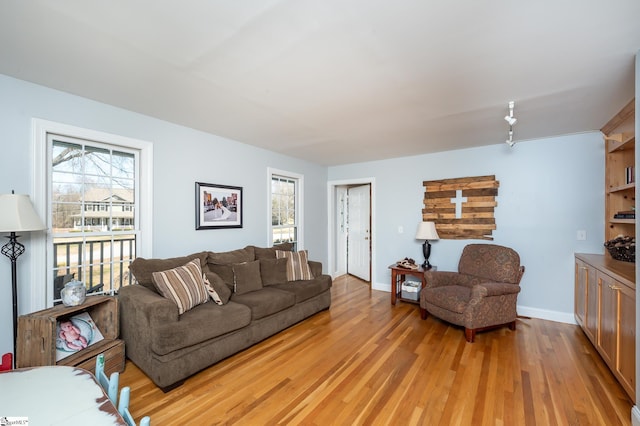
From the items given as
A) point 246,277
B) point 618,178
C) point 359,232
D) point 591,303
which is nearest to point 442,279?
point 591,303

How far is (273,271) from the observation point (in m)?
3.59

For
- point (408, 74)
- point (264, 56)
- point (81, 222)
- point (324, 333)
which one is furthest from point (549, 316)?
point (81, 222)

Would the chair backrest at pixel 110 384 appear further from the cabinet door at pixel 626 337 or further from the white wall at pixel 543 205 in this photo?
the white wall at pixel 543 205

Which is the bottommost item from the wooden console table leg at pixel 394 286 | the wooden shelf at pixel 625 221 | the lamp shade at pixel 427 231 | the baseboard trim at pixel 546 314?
the baseboard trim at pixel 546 314

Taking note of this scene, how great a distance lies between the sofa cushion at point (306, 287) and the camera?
338 centimetres

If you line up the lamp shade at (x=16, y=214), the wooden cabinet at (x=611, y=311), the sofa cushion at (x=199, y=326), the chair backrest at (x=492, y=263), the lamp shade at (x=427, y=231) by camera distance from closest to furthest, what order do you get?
the lamp shade at (x=16, y=214)
the wooden cabinet at (x=611, y=311)
the sofa cushion at (x=199, y=326)
the chair backrest at (x=492, y=263)
the lamp shade at (x=427, y=231)

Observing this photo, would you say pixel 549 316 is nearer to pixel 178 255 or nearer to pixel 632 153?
pixel 632 153

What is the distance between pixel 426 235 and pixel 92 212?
4094mm

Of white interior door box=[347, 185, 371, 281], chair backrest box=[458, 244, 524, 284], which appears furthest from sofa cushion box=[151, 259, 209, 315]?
white interior door box=[347, 185, 371, 281]

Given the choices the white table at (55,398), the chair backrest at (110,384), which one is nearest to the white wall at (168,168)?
the white table at (55,398)

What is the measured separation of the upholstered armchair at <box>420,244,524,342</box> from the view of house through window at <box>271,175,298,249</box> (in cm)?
235

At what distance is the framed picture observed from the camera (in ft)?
11.1

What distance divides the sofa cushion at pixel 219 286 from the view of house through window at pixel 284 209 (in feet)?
5.20

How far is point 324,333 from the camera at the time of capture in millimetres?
3166
